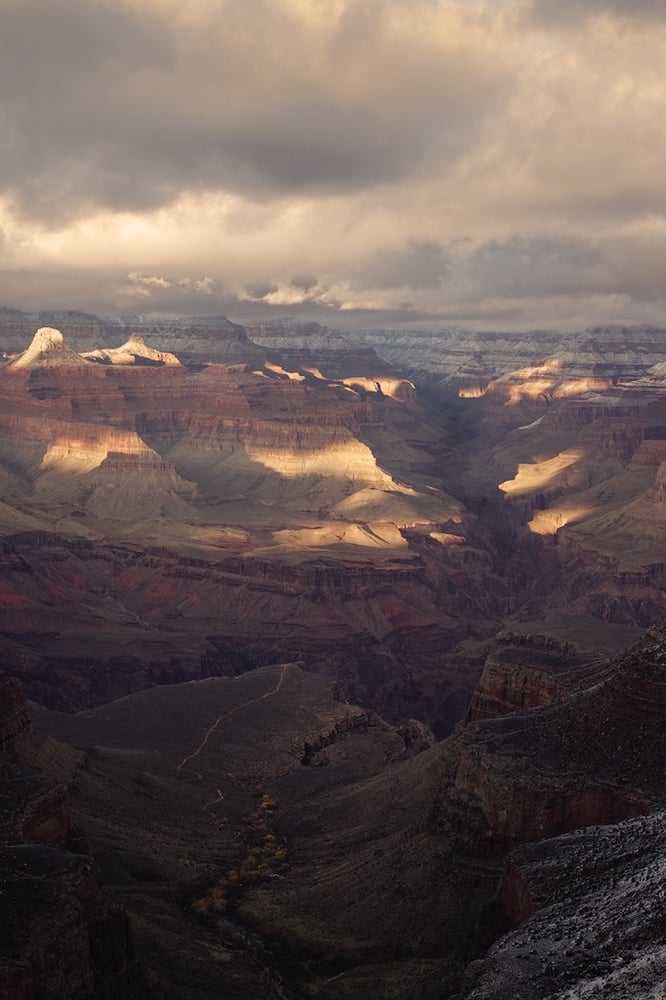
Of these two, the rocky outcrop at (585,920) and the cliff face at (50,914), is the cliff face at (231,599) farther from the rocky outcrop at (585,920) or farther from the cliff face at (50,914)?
the rocky outcrop at (585,920)

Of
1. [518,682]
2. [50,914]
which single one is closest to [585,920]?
[50,914]

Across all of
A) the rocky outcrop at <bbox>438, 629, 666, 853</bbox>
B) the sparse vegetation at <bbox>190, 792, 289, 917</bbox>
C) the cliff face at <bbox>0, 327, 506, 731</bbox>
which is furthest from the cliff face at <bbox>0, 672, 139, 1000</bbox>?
the cliff face at <bbox>0, 327, 506, 731</bbox>

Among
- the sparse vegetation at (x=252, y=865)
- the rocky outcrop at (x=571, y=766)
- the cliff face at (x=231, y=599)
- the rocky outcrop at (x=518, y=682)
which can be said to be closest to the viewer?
the rocky outcrop at (x=571, y=766)

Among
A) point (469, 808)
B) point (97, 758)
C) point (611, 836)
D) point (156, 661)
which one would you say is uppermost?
point (611, 836)

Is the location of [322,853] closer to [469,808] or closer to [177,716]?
[469,808]

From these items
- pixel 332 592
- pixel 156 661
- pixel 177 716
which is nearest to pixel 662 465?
pixel 332 592

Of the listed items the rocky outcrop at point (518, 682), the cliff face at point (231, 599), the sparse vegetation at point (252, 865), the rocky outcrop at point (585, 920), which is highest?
the rocky outcrop at point (585, 920)

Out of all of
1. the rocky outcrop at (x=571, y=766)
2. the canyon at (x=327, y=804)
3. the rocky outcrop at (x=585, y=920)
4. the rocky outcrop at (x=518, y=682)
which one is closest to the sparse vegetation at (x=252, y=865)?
the canyon at (x=327, y=804)

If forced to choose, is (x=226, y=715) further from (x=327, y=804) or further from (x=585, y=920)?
(x=585, y=920)

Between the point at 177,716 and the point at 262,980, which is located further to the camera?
the point at 177,716

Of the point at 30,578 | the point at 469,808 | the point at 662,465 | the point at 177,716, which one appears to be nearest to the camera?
the point at 469,808

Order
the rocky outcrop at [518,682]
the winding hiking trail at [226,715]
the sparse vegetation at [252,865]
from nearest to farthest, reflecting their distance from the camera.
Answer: the sparse vegetation at [252,865] < the rocky outcrop at [518,682] < the winding hiking trail at [226,715]
